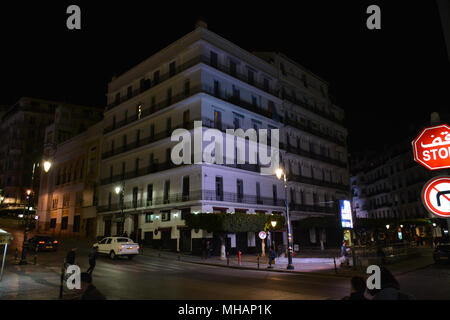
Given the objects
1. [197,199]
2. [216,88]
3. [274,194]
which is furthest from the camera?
[274,194]

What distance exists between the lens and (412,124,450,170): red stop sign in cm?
547

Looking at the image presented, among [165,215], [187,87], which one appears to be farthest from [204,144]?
[165,215]

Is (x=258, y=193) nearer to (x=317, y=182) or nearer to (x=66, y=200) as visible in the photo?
(x=317, y=182)

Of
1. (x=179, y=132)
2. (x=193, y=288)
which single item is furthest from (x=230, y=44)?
(x=193, y=288)

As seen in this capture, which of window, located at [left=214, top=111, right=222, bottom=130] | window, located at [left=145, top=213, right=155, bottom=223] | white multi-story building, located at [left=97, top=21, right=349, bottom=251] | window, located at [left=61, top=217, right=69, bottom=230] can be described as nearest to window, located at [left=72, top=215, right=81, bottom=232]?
window, located at [left=61, top=217, right=69, bottom=230]

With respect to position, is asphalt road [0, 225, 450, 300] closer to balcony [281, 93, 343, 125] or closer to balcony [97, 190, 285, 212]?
balcony [97, 190, 285, 212]

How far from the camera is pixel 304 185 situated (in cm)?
4778

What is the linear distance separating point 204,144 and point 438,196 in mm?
29818

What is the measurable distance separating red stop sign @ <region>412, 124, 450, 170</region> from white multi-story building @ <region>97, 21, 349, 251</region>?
90.5 feet

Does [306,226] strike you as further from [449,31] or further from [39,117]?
[39,117]

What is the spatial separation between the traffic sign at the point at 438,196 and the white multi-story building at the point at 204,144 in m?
28.3

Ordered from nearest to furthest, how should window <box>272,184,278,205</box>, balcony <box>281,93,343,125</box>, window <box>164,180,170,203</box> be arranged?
window <box>164,180,170,203</box>
window <box>272,184,278,205</box>
balcony <box>281,93,343,125</box>

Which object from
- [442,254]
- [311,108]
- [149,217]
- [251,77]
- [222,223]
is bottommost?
[442,254]

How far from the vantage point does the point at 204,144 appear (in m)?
34.1
